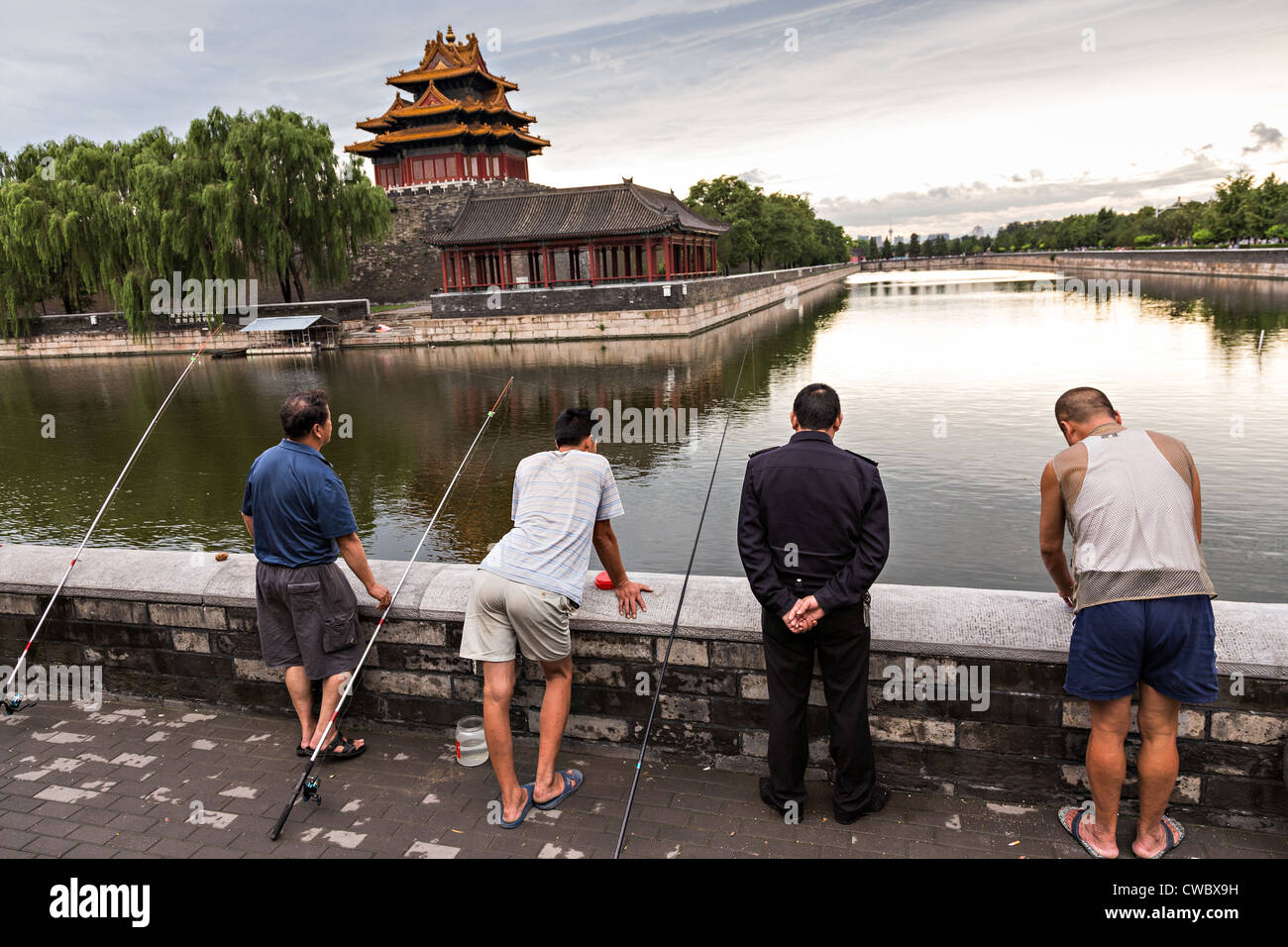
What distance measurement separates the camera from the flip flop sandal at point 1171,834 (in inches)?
115

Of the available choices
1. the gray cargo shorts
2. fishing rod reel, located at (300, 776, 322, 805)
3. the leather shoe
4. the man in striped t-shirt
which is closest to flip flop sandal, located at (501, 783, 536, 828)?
the man in striped t-shirt

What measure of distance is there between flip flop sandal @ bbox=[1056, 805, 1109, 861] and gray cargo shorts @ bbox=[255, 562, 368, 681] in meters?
3.00

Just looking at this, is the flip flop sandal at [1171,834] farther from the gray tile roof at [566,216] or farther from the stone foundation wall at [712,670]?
the gray tile roof at [566,216]

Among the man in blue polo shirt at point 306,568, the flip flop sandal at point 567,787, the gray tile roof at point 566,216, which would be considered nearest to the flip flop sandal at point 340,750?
the man in blue polo shirt at point 306,568

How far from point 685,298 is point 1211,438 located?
2392 cm

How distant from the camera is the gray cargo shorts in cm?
369

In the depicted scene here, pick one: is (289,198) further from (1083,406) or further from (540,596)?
(1083,406)

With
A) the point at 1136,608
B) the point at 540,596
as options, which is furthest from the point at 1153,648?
the point at 540,596

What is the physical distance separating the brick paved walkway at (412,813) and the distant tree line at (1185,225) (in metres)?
Result: 72.3

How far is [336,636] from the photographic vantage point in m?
3.79

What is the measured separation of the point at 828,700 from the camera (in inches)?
126

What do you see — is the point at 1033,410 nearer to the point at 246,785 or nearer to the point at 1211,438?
the point at 1211,438

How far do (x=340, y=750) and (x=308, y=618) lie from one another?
62cm
